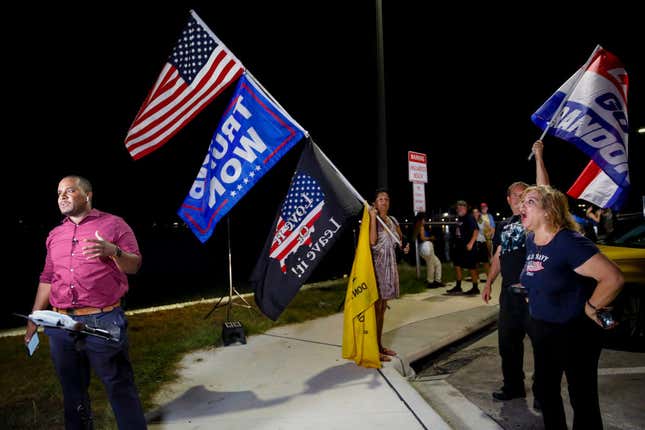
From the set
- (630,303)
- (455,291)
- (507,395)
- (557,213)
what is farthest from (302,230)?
(455,291)

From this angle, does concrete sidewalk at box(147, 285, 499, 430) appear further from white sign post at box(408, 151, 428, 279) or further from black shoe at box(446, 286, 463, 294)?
white sign post at box(408, 151, 428, 279)

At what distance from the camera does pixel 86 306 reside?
121 inches

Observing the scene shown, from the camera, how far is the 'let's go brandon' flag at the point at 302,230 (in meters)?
4.36

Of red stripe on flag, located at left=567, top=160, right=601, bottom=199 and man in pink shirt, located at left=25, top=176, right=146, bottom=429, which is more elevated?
red stripe on flag, located at left=567, top=160, right=601, bottom=199

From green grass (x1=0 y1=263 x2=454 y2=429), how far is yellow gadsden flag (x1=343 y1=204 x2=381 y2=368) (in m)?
1.87

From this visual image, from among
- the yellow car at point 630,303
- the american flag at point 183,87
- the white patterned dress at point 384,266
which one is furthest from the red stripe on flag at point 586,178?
the american flag at point 183,87

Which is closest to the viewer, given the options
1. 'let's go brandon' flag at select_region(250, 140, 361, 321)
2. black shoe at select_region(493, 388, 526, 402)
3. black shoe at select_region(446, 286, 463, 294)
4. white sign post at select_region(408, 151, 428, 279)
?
black shoe at select_region(493, 388, 526, 402)

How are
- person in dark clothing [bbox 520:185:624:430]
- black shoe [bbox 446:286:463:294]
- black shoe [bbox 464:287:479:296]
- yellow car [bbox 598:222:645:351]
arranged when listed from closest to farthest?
person in dark clothing [bbox 520:185:624:430] → yellow car [bbox 598:222:645:351] → black shoe [bbox 464:287:479:296] → black shoe [bbox 446:286:463:294]

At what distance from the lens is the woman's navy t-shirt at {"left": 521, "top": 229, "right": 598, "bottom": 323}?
9.13 feet

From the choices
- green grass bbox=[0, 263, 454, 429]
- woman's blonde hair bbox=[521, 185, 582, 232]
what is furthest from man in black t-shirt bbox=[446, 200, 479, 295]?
woman's blonde hair bbox=[521, 185, 582, 232]

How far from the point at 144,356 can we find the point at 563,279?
445cm

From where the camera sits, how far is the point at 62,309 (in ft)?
10.1

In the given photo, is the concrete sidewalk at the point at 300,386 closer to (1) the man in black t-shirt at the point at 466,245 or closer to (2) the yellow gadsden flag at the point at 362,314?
(2) the yellow gadsden flag at the point at 362,314

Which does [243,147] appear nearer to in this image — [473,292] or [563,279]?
[563,279]
